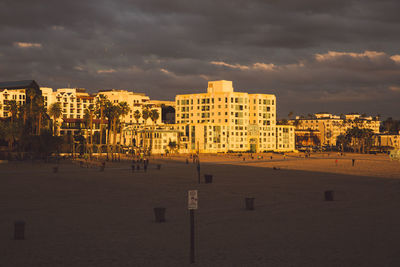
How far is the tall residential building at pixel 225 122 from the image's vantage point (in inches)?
7141

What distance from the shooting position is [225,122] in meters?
188

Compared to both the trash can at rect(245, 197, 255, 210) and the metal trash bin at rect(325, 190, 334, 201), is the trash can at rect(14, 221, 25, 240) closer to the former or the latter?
the trash can at rect(245, 197, 255, 210)

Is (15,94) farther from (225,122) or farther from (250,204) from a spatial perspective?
(250,204)

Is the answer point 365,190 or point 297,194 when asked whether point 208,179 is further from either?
point 365,190

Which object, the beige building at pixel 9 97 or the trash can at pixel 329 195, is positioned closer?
the trash can at pixel 329 195

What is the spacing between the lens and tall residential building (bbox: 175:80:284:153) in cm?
18138

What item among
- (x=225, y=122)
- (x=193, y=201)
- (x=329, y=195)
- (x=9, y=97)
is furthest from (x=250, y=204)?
(x=9, y=97)

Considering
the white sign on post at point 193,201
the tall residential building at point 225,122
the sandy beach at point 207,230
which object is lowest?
the sandy beach at point 207,230

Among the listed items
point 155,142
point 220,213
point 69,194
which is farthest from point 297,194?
point 155,142

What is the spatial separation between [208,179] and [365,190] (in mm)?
17040

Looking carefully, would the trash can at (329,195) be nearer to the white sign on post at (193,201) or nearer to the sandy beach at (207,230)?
the sandy beach at (207,230)

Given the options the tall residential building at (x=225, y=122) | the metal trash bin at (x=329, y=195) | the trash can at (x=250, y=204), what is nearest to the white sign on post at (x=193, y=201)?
the trash can at (x=250, y=204)

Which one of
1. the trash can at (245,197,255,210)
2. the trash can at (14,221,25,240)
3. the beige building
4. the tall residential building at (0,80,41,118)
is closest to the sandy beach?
the trash can at (14,221,25,240)

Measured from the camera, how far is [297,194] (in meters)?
38.1
